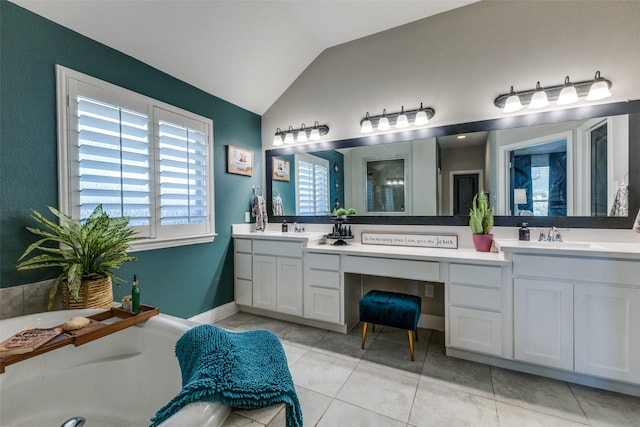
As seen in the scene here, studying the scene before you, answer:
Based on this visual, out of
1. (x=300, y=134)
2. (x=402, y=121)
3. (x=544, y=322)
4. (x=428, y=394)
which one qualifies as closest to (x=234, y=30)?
(x=300, y=134)

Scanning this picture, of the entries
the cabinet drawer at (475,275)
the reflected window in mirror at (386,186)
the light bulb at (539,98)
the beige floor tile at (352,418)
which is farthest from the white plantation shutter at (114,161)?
the light bulb at (539,98)

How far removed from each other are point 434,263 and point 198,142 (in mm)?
2454

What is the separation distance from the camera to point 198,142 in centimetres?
272

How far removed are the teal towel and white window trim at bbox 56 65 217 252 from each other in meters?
1.47

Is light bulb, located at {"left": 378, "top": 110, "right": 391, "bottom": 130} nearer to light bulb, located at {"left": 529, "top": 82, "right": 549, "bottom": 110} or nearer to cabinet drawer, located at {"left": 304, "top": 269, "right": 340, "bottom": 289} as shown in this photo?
light bulb, located at {"left": 529, "top": 82, "right": 549, "bottom": 110}

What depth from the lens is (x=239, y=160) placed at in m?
3.18

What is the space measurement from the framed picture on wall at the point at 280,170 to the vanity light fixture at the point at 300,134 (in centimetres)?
21

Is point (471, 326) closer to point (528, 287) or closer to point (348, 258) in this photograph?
point (528, 287)

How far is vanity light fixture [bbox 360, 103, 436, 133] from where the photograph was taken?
101 inches

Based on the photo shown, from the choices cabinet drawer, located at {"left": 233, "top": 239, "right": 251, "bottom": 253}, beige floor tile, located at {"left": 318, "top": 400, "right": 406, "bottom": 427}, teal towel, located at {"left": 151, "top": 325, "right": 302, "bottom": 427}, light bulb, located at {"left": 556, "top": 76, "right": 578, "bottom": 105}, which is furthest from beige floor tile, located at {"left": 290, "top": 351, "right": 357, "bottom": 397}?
light bulb, located at {"left": 556, "top": 76, "right": 578, "bottom": 105}

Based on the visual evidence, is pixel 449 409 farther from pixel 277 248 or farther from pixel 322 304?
pixel 277 248

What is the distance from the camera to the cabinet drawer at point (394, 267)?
214 cm

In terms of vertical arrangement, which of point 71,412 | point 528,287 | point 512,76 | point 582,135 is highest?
point 512,76

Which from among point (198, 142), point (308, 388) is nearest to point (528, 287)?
point (308, 388)
